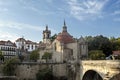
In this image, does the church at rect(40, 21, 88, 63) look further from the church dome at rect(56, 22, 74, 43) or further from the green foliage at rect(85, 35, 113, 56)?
the green foliage at rect(85, 35, 113, 56)

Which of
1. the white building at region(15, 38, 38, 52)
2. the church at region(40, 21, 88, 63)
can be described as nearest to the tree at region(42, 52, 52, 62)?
the church at region(40, 21, 88, 63)

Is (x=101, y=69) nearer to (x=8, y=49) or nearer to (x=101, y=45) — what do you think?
(x=101, y=45)

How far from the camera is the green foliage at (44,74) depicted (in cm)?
5206

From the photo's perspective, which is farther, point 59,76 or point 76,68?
point 59,76

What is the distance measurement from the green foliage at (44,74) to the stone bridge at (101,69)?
291 inches

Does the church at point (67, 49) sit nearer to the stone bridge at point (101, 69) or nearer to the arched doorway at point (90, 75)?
the arched doorway at point (90, 75)

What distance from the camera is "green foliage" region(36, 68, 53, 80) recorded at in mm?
52062

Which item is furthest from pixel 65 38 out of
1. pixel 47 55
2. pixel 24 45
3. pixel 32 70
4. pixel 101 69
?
pixel 24 45

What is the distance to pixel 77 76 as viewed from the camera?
49344 millimetres

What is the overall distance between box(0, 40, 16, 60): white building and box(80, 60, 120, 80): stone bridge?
111ft

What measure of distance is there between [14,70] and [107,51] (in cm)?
2506

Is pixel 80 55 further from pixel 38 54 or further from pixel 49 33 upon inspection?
pixel 49 33

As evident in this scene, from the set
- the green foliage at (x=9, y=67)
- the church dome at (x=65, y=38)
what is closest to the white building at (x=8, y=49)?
the church dome at (x=65, y=38)

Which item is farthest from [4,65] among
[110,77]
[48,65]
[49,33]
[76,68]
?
[49,33]
